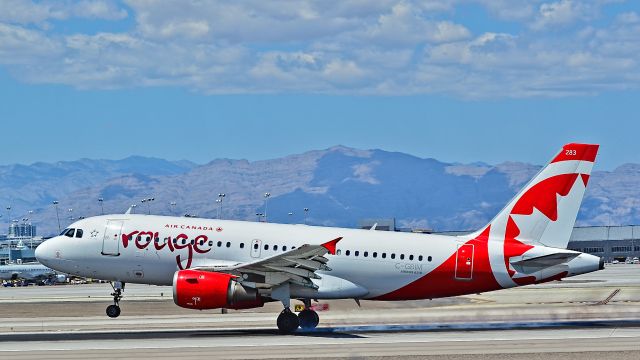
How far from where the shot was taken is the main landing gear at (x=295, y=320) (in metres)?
48.3

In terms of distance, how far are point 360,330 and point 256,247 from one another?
595cm

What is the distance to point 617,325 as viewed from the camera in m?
50.5

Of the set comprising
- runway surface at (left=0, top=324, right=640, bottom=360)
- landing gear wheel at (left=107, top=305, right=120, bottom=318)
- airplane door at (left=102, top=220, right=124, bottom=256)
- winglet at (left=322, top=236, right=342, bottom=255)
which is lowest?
runway surface at (left=0, top=324, right=640, bottom=360)

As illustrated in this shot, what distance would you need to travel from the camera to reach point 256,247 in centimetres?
5038

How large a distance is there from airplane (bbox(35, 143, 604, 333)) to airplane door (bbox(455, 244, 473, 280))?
45mm

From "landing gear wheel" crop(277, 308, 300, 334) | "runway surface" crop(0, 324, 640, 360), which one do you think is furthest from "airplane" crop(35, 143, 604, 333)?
"runway surface" crop(0, 324, 640, 360)

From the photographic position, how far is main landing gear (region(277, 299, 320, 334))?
48.3 metres

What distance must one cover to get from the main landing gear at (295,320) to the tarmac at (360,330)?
1.89 feet

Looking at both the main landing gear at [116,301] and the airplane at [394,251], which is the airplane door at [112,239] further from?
the main landing gear at [116,301]

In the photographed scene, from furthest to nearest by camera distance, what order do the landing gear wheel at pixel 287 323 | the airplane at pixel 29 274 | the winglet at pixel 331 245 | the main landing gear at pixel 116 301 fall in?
the airplane at pixel 29 274 < the main landing gear at pixel 116 301 < the landing gear wheel at pixel 287 323 < the winglet at pixel 331 245

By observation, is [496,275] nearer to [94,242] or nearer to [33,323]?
[94,242]

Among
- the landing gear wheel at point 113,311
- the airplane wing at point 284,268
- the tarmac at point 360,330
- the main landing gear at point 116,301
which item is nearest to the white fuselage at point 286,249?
the main landing gear at point 116,301

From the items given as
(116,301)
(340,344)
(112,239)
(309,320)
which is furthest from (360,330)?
(112,239)

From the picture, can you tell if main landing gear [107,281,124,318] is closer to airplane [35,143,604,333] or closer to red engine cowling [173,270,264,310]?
airplane [35,143,604,333]
